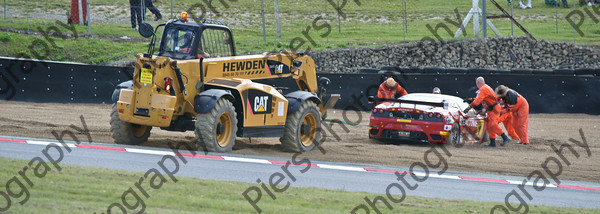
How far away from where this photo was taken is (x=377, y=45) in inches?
1284

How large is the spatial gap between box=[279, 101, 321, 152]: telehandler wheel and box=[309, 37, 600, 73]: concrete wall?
48.9 feet

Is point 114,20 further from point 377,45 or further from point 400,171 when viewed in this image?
point 400,171

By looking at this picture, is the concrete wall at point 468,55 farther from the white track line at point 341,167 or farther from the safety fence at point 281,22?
the white track line at point 341,167

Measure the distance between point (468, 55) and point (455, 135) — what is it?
17.0m

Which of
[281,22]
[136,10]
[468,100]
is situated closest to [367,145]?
[468,100]

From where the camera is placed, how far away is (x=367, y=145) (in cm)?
1648

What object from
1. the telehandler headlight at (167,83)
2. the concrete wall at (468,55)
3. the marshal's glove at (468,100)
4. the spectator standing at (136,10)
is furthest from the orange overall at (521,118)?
the spectator standing at (136,10)

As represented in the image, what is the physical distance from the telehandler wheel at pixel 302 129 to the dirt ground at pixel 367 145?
0.24 metres

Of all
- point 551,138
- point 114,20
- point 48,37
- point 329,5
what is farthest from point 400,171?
point 329,5

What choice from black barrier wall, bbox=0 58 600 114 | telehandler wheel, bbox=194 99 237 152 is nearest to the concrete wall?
black barrier wall, bbox=0 58 600 114

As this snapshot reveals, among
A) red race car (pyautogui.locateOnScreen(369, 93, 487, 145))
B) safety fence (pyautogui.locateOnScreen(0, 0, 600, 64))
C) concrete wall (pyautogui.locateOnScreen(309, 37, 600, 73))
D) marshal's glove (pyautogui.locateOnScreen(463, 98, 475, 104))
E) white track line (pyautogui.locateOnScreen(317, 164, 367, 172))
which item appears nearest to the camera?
white track line (pyautogui.locateOnScreen(317, 164, 367, 172))

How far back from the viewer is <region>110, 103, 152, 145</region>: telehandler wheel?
13734mm

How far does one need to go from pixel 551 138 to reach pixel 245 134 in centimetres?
923

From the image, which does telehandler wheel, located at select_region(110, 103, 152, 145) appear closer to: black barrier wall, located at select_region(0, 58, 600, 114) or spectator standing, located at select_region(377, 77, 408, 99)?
spectator standing, located at select_region(377, 77, 408, 99)
